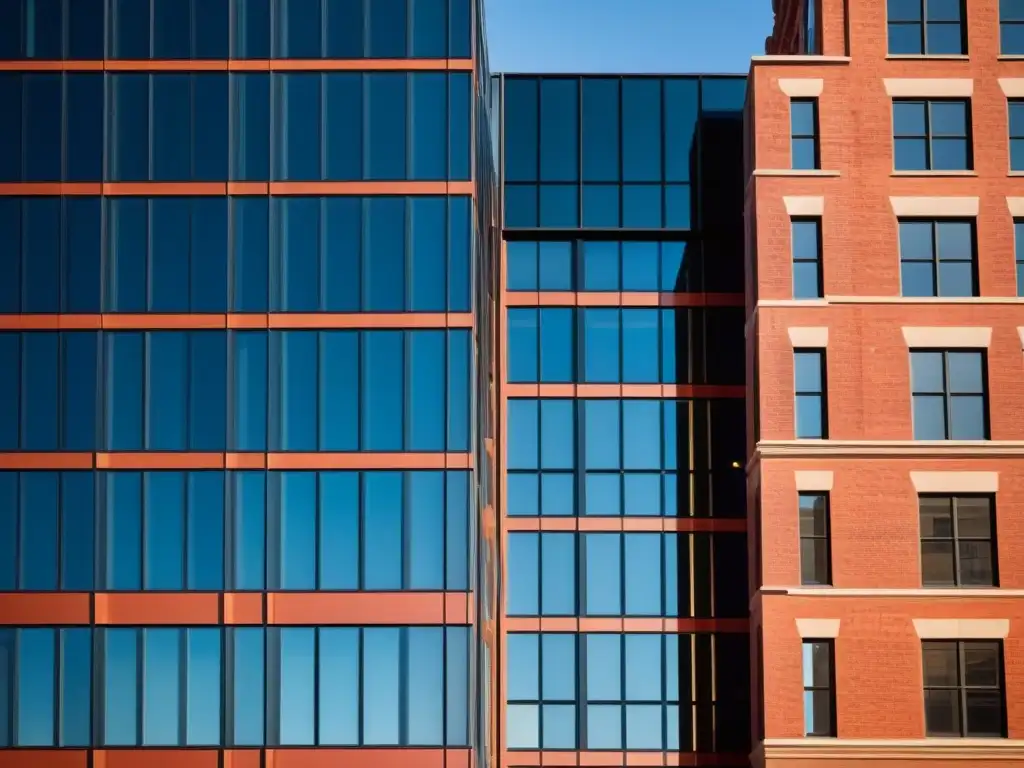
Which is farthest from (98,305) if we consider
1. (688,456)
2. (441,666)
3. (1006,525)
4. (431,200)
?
(1006,525)

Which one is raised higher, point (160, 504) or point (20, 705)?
point (160, 504)

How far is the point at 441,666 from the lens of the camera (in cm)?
4253

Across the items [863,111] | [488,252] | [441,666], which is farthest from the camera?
[488,252]

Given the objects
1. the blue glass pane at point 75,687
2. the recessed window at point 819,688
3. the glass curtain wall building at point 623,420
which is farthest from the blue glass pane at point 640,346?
the blue glass pane at point 75,687

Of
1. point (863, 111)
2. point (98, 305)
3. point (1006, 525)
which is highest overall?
point (863, 111)

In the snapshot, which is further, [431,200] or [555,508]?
[555,508]

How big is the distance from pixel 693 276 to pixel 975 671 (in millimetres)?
14963

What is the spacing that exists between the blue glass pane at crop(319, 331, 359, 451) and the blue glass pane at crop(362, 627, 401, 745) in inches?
186

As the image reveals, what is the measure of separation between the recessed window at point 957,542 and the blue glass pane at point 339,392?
1478 centimetres

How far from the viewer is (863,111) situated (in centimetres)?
4753

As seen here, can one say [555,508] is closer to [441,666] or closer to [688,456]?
[688,456]

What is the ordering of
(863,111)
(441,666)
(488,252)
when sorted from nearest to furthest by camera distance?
(441,666)
(863,111)
(488,252)

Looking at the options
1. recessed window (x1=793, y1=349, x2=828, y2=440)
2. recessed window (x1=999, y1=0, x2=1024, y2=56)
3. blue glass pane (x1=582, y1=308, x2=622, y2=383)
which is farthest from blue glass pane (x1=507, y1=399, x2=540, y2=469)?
recessed window (x1=999, y1=0, x2=1024, y2=56)

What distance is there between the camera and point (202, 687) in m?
42.8
